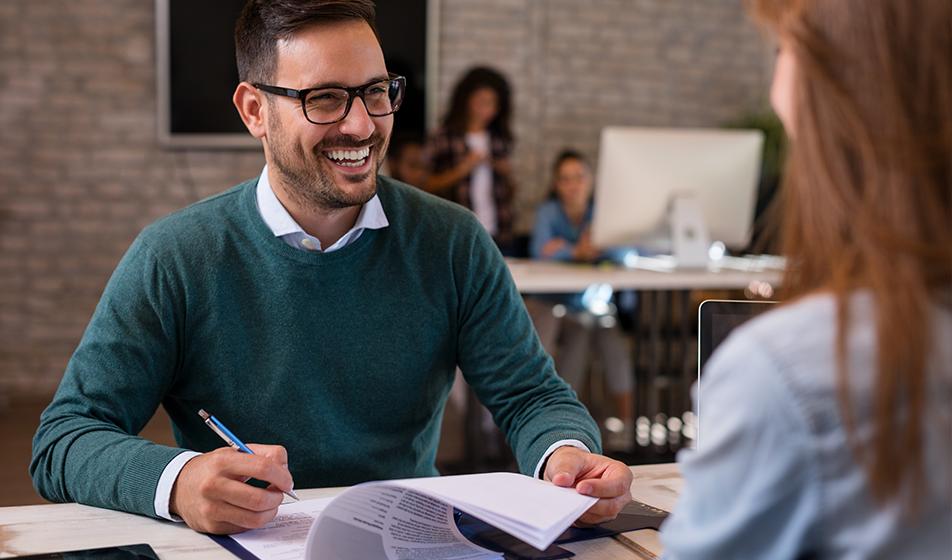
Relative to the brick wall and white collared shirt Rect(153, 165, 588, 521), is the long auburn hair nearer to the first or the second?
white collared shirt Rect(153, 165, 588, 521)

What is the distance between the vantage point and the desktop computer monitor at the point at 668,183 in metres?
3.62

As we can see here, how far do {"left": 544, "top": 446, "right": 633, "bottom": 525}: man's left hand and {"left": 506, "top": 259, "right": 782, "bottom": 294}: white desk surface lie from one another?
2.17m

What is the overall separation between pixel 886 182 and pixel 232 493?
0.73 m

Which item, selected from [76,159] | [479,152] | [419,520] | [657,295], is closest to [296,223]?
[419,520]

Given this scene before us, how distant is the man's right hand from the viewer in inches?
41.4

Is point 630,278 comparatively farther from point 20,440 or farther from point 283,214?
point 20,440

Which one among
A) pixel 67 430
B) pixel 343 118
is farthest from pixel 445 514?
pixel 343 118

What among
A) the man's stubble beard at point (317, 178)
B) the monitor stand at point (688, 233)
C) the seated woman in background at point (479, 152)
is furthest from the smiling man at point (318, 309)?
the seated woman in background at point (479, 152)

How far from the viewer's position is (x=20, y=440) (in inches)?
159

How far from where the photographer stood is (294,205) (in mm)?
1488

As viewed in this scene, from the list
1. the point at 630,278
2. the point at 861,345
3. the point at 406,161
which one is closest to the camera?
the point at 861,345

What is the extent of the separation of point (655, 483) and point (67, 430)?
2.44 ft

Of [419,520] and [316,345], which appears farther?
[316,345]

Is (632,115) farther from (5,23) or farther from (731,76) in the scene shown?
(5,23)
